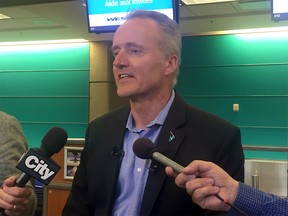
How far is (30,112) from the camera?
1042 cm

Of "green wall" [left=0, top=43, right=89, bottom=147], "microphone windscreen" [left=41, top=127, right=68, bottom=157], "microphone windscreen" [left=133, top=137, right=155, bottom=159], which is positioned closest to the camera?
"microphone windscreen" [left=133, top=137, right=155, bottom=159]

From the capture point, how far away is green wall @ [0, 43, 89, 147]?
392 inches

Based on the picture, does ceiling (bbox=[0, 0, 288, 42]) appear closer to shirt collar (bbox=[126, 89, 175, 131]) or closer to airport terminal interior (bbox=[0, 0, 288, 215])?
airport terminal interior (bbox=[0, 0, 288, 215])

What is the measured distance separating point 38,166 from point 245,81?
766 cm

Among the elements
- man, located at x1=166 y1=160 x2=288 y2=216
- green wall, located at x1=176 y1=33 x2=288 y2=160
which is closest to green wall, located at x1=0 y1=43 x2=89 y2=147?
green wall, located at x1=176 y1=33 x2=288 y2=160

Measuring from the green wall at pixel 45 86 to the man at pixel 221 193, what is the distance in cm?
872

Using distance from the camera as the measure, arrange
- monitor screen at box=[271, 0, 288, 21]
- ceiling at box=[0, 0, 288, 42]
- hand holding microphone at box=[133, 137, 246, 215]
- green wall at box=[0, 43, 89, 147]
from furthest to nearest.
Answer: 1. green wall at box=[0, 43, 89, 147]
2. ceiling at box=[0, 0, 288, 42]
3. monitor screen at box=[271, 0, 288, 21]
4. hand holding microphone at box=[133, 137, 246, 215]

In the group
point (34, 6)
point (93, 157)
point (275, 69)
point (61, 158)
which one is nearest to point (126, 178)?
point (93, 157)

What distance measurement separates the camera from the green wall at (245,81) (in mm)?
8227

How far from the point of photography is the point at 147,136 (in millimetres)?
1636

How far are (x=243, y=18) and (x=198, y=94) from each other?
221 centimetres

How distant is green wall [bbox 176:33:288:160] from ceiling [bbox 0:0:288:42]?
1.74 feet

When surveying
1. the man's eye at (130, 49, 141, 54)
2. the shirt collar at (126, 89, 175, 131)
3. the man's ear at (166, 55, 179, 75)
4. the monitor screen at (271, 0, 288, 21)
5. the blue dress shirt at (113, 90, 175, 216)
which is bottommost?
the blue dress shirt at (113, 90, 175, 216)

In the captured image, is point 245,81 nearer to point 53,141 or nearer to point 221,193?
point 53,141
